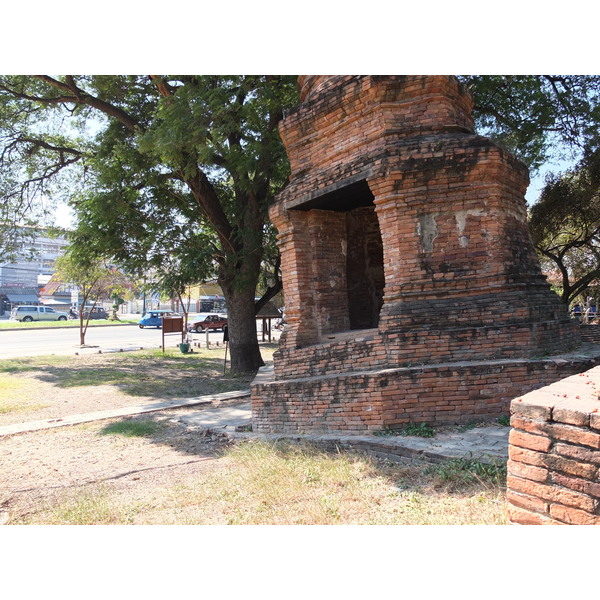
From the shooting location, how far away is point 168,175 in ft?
38.3

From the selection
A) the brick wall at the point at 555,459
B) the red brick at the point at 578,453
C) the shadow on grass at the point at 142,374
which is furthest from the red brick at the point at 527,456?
the shadow on grass at the point at 142,374

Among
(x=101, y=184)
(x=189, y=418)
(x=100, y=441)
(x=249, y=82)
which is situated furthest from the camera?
(x=101, y=184)

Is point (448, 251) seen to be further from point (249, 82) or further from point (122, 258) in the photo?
point (122, 258)

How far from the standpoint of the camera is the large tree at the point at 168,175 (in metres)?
9.63

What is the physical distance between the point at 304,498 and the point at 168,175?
31.9 feet

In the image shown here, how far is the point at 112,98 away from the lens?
1232cm

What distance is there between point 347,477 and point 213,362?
39.9ft

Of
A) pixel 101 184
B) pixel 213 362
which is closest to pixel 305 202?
pixel 101 184

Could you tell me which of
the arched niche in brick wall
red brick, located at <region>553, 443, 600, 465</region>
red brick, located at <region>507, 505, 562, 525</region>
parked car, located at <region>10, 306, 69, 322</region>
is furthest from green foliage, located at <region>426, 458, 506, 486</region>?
parked car, located at <region>10, 306, 69, 322</region>

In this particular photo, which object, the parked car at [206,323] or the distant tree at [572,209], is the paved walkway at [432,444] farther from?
the parked car at [206,323]

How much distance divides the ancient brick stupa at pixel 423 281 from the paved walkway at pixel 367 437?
0.92ft

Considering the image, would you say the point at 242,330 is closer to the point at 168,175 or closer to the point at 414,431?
the point at 168,175

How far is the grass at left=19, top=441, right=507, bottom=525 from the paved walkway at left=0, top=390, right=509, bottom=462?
0.25 m

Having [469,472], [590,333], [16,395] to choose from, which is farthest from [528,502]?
[16,395]
